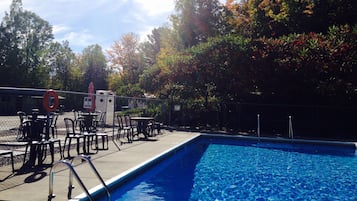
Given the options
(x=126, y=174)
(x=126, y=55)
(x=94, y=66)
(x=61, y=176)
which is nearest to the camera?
(x=61, y=176)

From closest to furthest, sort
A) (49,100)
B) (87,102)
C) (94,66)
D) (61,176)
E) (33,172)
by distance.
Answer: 1. (61,176)
2. (33,172)
3. (49,100)
4. (87,102)
5. (94,66)

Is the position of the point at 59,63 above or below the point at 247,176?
above

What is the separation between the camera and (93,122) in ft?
28.1

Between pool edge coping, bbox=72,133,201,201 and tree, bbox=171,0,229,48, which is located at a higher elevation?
tree, bbox=171,0,229,48

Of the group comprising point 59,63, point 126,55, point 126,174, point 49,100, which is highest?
point 126,55

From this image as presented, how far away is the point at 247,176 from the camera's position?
684 cm

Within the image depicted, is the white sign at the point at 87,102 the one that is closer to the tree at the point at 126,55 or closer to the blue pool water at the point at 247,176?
the blue pool water at the point at 247,176

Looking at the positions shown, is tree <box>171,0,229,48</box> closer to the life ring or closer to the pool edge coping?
the pool edge coping

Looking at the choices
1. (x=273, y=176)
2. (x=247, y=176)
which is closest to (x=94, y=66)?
(x=247, y=176)

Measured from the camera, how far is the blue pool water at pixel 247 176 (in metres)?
5.38

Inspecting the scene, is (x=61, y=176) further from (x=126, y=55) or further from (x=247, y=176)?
(x=126, y=55)

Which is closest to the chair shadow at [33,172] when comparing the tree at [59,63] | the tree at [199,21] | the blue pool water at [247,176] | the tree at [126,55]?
the blue pool water at [247,176]

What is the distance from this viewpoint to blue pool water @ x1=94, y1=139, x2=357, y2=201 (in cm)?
538

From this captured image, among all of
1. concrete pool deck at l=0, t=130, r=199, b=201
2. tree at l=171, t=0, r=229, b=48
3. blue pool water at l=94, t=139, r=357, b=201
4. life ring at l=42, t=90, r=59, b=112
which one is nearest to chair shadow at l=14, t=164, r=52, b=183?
concrete pool deck at l=0, t=130, r=199, b=201
